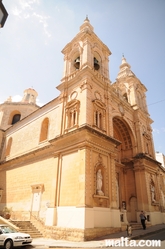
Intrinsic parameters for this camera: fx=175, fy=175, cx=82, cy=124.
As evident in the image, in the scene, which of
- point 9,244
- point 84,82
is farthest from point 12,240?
point 84,82

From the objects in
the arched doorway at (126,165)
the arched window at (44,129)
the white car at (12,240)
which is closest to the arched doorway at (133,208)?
the arched doorway at (126,165)

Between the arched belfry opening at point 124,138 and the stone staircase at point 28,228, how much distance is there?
10658 millimetres

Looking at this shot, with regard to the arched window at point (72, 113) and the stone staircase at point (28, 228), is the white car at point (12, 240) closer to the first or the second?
the stone staircase at point (28, 228)

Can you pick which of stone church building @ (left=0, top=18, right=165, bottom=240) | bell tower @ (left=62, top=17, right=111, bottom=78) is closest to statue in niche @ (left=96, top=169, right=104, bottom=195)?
stone church building @ (left=0, top=18, right=165, bottom=240)

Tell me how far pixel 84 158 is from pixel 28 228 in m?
6.73

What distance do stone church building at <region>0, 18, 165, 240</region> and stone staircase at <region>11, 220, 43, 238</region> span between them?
391 millimetres

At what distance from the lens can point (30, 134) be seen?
19422 millimetres

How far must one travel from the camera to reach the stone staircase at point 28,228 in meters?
11.7

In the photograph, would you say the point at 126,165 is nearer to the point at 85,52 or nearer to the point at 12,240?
the point at 85,52

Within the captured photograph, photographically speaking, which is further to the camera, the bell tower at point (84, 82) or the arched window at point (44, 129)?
the arched window at point (44, 129)

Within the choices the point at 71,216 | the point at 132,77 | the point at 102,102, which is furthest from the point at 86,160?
the point at 132,77

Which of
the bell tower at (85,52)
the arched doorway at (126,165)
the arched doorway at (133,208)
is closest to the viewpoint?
the arched doorway at (133,208)

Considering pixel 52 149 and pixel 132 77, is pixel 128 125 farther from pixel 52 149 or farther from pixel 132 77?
pixel 52 149

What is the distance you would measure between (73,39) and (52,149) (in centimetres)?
1224
